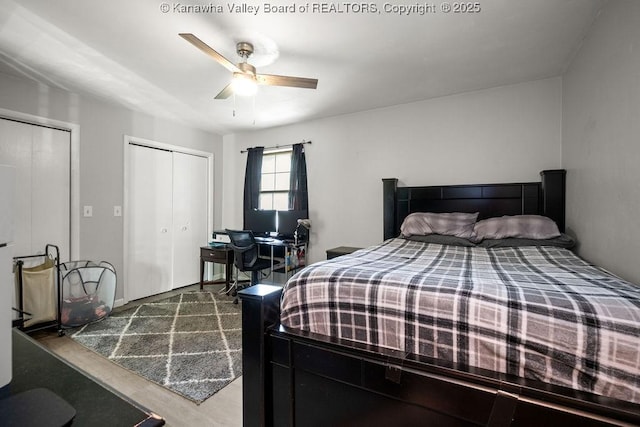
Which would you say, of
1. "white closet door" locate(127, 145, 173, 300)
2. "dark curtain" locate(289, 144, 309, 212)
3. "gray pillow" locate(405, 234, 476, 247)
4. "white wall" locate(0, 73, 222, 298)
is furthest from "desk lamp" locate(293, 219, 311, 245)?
"white wall" locate(0, 73, 222, 298)

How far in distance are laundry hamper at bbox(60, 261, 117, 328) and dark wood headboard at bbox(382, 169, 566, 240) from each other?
3042 mm

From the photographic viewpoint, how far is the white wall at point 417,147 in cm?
283

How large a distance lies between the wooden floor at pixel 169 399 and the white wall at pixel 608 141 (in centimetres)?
237

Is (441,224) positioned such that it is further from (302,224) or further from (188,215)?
(188,215)

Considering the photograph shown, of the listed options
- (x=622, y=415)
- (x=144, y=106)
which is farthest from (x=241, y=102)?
(x=622, y=415)

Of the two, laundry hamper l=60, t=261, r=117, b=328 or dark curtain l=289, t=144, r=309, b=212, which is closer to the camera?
laundry hamper l=60, t=261, r=117, b=328

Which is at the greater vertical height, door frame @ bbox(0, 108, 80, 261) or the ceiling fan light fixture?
the ceiling fan light fixture

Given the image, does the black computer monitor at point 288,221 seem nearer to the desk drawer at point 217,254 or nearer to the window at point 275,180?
the window at point 275,180

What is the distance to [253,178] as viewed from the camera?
4.48 meters

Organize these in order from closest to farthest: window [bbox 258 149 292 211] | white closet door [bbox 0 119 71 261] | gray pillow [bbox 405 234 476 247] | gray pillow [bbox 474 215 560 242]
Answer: gray pillow [bbox 474 215 560 242] → gray pillow [bbox 405 234 476 247] → white closet door [bbox 0 119 71 261] → window [bbox 258 149 292 211]

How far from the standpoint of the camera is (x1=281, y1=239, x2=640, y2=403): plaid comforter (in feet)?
2.92

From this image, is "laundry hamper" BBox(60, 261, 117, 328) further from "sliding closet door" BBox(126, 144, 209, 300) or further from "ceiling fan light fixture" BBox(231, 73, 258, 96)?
"ceiling fan light fixture" BBox(231, 73, 258, 96)

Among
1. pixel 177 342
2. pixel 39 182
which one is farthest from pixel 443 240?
pixel 39 182

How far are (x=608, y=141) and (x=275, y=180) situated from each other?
11.8 feet
